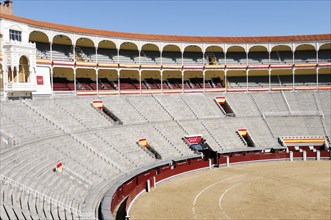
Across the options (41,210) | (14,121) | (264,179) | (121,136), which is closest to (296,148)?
(264,179)

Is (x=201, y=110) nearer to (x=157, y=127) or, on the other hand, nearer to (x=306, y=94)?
(x=157, y=127)

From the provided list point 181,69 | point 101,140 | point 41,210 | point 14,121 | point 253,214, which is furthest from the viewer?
point 181,69

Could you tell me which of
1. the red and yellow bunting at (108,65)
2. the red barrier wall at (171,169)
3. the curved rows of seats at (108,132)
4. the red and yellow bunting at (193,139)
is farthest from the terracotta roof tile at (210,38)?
the red barrier wall at (171,169)

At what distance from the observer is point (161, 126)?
38531 mm

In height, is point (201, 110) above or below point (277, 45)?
below

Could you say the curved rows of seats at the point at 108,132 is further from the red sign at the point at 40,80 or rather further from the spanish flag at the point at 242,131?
the red sign at the point at 40,80

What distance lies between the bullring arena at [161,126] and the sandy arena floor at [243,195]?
0.11 meters

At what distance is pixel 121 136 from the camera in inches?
1319

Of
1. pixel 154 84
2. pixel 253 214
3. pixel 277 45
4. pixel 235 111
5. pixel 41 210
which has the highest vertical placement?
pixel 277 45

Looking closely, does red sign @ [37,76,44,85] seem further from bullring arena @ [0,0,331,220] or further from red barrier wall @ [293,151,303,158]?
red barrier wall @ [293,151,303,158]

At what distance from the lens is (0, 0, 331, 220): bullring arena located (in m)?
20.6

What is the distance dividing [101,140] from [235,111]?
21.2 m

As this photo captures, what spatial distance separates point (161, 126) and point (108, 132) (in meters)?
7.39

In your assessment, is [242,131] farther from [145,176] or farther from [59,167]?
A: [59,167]
